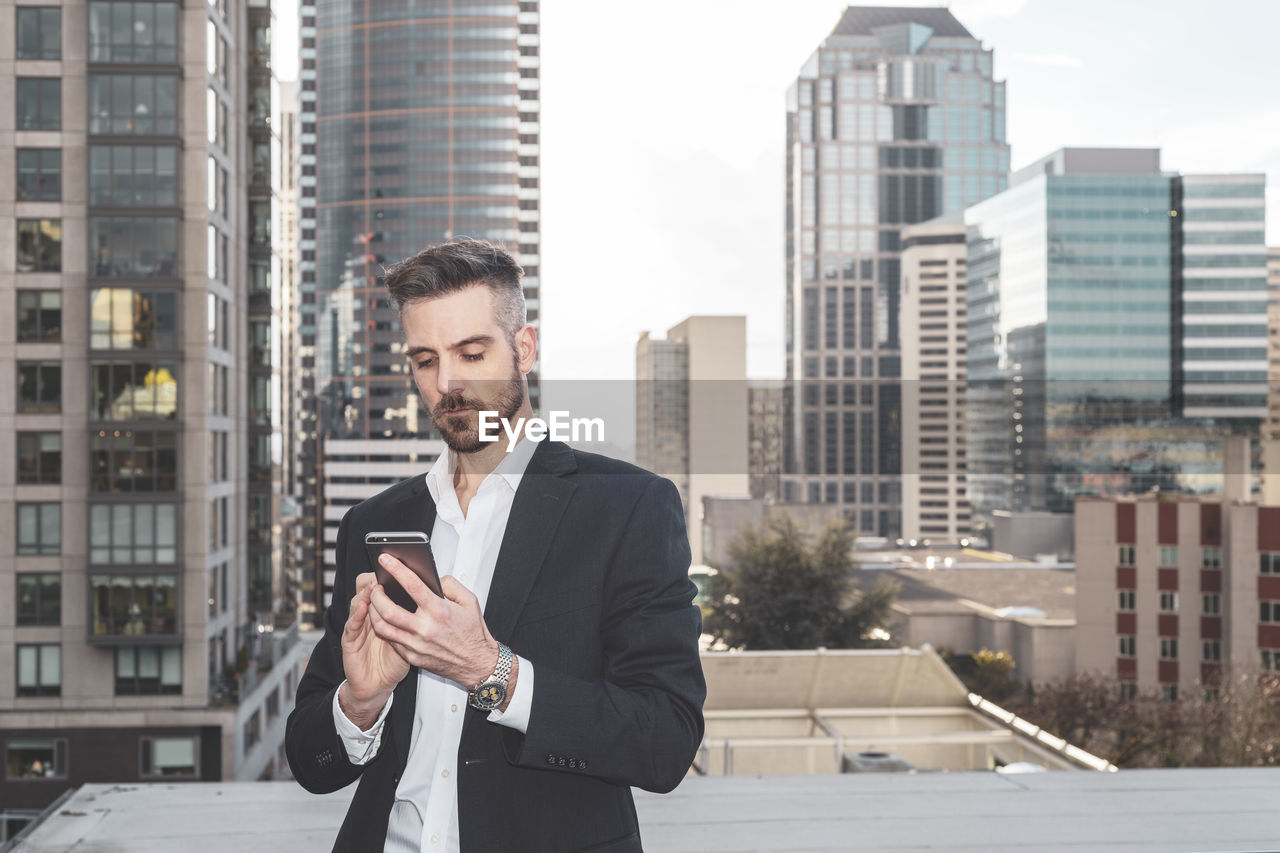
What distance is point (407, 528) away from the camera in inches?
44.3

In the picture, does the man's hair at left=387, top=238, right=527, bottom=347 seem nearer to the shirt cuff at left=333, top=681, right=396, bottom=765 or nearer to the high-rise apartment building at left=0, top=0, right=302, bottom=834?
the shirt cuff at left=333, top=681, right=396, bottom=765

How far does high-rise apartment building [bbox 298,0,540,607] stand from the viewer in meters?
52.9

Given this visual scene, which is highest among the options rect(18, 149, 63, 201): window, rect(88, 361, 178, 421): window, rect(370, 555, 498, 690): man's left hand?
rect(18, 149, 63, 201): window

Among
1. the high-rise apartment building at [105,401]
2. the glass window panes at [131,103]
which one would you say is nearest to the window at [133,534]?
the high-rise apartment building at [105,401]

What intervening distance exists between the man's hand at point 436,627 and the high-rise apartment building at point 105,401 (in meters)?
14.6

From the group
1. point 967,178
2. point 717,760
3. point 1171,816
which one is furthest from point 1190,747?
point 967,178

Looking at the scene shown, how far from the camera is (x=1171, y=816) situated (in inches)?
78.1

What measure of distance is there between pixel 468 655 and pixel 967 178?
313 ft

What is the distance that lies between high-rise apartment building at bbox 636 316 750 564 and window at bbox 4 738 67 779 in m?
30.4

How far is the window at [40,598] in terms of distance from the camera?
1379 centimetres

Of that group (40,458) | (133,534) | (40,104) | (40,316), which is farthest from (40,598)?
(40,104)

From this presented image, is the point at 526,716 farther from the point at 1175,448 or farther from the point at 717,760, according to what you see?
the point at 1175,448

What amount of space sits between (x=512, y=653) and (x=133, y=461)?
586 inches

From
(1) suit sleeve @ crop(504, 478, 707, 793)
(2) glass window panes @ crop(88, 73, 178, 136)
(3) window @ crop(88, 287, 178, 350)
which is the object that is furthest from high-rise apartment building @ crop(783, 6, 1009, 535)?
(1) suit sleeve @ crop(504, 478, 707, 793)
